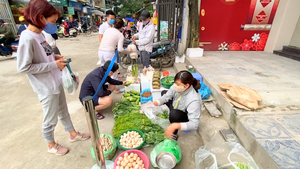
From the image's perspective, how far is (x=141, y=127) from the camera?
2.45m

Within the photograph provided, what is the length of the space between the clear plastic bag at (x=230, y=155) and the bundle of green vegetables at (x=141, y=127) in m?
0.74

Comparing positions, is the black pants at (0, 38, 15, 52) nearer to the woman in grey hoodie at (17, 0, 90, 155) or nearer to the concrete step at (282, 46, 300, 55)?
the woman in grey hoodie at (17, 0, 90, 155)

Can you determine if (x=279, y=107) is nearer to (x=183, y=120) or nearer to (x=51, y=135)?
(x=183, y=120)

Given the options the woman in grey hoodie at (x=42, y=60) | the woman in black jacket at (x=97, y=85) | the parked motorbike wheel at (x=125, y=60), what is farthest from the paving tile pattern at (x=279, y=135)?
the parked motorbike wheel at (x=125, y=60)

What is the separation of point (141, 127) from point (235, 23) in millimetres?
5909

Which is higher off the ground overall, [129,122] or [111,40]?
[111,40]

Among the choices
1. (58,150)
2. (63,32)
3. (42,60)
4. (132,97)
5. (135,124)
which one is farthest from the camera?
(63,32)

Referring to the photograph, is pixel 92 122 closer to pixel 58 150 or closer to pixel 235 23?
pixel 58 150

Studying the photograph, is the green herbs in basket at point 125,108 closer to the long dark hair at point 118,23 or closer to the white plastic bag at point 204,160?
the white plastic bag at point 204,160

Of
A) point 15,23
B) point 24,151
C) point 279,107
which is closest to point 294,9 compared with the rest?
point 279,107

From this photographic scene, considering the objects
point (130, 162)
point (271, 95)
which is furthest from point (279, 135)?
point (130, 162)

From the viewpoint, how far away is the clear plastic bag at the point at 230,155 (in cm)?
160

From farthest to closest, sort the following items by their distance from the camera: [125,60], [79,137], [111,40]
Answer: [125,60] < [111,40] < [79,137]

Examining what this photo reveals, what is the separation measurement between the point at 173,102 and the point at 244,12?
565 centimetres
